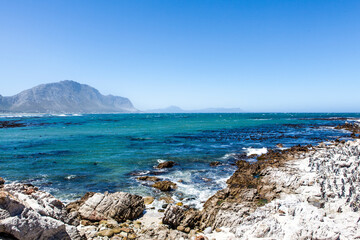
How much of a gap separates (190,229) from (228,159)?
17991mm

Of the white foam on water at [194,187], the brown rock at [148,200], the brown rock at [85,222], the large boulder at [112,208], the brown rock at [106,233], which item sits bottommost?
the white foam on water at [194,187]

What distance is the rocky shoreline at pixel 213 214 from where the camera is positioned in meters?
7.65

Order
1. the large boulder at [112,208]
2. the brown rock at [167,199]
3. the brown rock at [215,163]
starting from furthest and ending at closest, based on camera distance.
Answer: the brown rock at [215,163], the brown rock at [167,199], the large boulder at [112,208]

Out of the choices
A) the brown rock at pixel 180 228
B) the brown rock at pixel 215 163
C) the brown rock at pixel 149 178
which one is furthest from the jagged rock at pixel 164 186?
the brown rock at pixel 215 163

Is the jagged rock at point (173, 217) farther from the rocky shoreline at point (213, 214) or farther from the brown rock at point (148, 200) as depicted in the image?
the brown rock at point (148, 200)

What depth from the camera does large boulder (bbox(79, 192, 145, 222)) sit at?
1211 centimetres

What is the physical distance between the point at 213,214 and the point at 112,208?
5.77 m

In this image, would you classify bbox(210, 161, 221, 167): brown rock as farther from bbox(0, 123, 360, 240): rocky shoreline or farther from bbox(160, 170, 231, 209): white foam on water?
bbox(0, 123, 360, 240): rocky shoreline

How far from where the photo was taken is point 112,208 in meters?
12.5

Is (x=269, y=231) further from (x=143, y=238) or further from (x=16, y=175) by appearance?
(x=16, y=175)

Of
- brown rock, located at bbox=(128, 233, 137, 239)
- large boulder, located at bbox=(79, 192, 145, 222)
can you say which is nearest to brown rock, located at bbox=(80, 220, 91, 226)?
large boulder, located at bbox=(79, 192, 145, 222)

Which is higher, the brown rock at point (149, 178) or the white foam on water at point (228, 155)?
the white foam on water at point (228, 155)

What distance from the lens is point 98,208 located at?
12.5 meters

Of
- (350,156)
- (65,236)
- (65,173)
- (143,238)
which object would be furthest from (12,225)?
(350,156)
